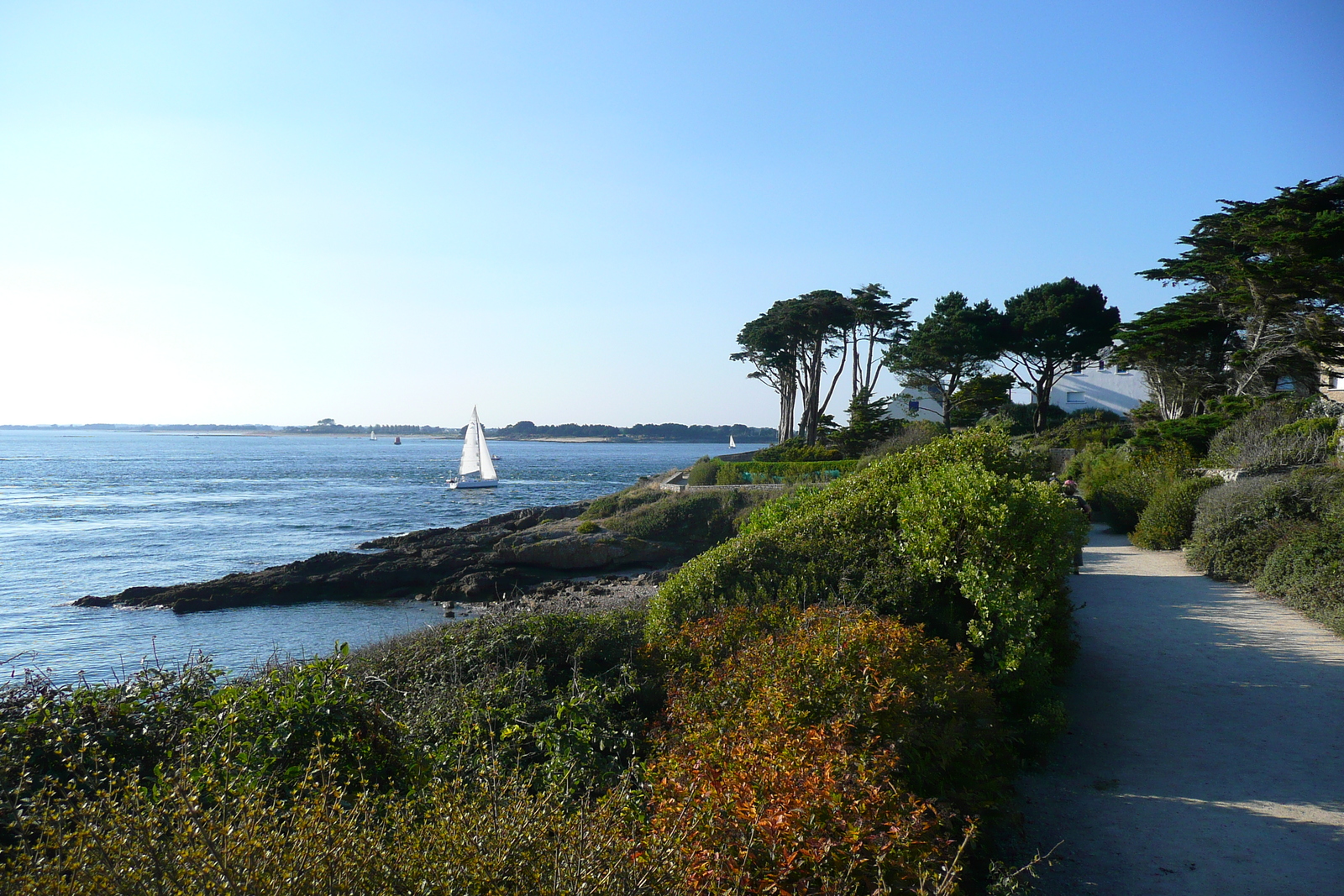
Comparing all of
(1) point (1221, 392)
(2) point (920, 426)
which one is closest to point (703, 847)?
(2) point (920, 426)

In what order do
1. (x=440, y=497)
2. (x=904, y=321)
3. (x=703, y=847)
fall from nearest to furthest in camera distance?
(x=703, y=847) → (x=904, y=321) → (x=440, y=497)

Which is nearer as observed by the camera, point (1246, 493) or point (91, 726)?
point (91, 726)

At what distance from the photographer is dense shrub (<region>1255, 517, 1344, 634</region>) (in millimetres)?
9336

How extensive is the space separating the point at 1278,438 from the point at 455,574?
19.9 meters

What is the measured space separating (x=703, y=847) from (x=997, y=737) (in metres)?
2.53

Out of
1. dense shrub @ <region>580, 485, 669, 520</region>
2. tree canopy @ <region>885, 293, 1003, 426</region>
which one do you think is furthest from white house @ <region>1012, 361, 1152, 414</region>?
dense shrub @ <region>580, 485, 669, 520</region>

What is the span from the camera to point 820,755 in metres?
3.26

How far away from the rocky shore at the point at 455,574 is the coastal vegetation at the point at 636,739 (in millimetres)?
9806

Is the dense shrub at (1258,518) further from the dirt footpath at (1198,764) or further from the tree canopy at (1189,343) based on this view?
the tree canopy at (1189,343)

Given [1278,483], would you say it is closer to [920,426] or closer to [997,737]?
[997,737]

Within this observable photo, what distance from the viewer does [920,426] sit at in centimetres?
3138

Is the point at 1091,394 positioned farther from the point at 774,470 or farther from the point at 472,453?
the point at 472,453

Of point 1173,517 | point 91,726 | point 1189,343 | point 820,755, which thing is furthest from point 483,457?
point 820,755

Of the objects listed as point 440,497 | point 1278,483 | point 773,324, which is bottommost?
point 440,497
